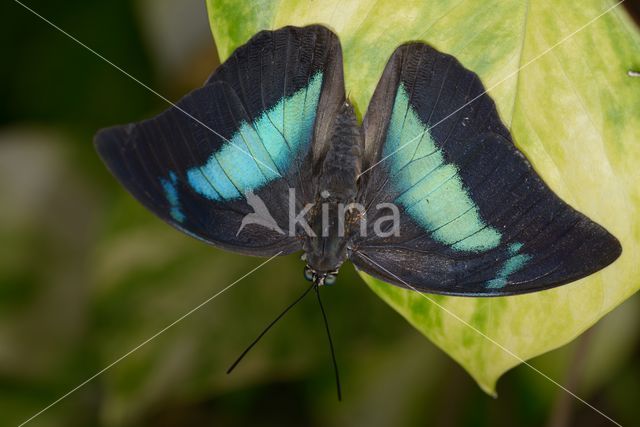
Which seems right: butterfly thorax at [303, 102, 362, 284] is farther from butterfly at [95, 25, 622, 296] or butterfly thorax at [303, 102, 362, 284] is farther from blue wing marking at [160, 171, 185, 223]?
blue wing marking at [160, 171, 185, 223]

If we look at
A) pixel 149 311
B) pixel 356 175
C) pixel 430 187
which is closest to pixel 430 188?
pixel 430 187

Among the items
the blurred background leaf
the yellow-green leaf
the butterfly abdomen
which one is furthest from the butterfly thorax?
the blurred background leaf

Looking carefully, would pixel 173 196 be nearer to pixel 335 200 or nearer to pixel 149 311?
pixel 335 200

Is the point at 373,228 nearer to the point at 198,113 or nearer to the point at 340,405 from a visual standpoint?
the point at 198,113

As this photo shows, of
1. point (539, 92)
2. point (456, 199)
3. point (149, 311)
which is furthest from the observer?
point (149, 311)

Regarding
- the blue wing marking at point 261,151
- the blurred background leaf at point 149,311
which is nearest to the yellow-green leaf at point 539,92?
the blue wing marking at point 261,151

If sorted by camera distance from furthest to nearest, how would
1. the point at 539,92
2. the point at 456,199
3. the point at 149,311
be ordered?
the point at 149,311 → the point at 456,199 → the point at 539,92

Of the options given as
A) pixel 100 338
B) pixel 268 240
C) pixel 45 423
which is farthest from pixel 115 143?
pixel 45 423
